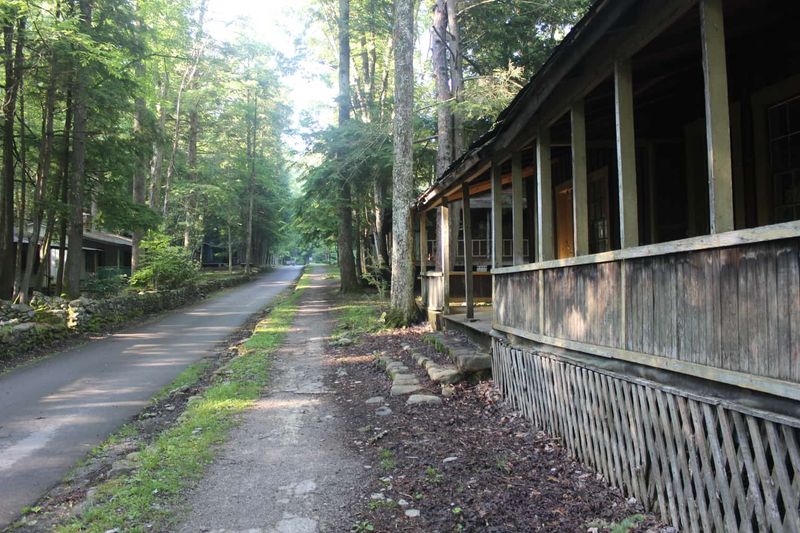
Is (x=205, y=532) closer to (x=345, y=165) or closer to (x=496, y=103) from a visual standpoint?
(x=496, y=103)

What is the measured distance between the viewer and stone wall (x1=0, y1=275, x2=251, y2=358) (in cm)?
1203

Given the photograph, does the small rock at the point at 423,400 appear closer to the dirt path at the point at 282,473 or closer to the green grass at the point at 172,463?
the dirt path at the point at 282,473

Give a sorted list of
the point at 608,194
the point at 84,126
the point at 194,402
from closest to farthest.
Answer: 1. the point at 194,402
2. the point at 608,194
3. the point at 84,126

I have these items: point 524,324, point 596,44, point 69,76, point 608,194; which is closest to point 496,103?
point 608,194

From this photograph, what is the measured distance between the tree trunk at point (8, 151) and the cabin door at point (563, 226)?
533 inches

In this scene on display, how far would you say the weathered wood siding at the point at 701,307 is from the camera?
280 cm

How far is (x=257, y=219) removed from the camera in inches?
1906

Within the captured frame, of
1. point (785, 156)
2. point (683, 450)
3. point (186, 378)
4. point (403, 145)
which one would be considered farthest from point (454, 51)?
point (683, 450)

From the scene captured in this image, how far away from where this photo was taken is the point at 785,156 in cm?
560

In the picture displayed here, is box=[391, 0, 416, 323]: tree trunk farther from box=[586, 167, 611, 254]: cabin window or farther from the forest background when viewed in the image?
box=[586, 167, 611, 254]: cabin window

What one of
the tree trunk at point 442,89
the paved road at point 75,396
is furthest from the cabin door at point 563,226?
the paved road at point 75,396

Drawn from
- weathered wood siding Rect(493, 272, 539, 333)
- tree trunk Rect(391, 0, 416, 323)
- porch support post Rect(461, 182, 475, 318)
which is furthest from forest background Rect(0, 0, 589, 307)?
weathered wood siding Rect(493, 272, 539, 333)

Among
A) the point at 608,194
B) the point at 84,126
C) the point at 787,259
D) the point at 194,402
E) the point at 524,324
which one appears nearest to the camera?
the point at 787,259

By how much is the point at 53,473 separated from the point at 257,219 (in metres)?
44.5
